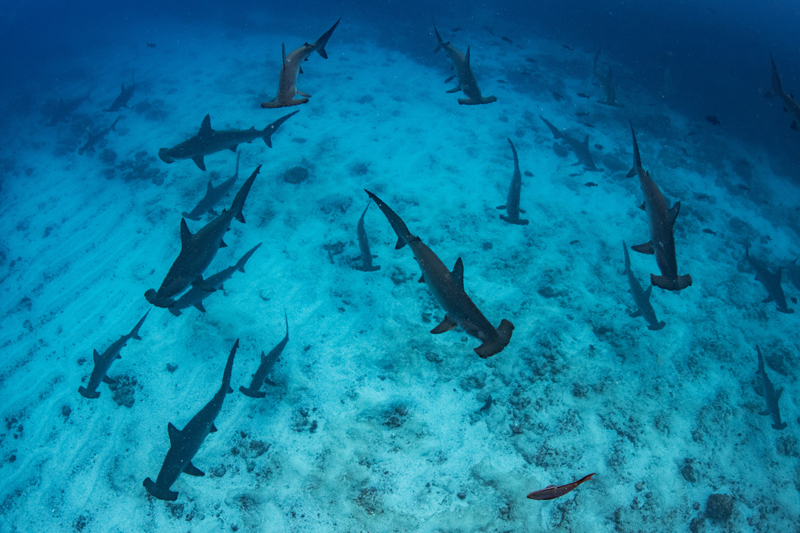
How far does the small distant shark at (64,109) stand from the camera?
20.0 metres

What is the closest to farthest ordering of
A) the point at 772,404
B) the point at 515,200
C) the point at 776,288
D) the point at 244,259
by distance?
1. the point at 772,404
2. the point at 244,259
3. the point at 776,288
4. the point at 515,200

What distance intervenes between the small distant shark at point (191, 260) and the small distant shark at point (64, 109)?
969 inches

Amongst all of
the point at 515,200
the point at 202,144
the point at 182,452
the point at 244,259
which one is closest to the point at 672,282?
the point at 515,200

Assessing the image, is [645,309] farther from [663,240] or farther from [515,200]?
[515,200]

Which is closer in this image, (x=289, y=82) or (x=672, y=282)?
(x=672, y=282)

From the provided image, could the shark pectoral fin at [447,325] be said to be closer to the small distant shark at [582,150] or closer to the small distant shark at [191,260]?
the small distant shark at [191,260]

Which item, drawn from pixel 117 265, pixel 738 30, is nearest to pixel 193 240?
pixel 117 265

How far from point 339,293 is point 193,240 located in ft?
12.9

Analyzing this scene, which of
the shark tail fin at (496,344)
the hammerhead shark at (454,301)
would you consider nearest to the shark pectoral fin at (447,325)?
the hammerhead shark at (454,301)

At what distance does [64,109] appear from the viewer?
20.4 meters

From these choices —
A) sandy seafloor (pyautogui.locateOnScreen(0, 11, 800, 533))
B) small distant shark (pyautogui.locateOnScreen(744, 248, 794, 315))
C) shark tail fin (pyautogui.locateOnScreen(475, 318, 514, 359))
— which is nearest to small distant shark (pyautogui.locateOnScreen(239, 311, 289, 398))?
sandy seafloor (pyautogui.locateOnScreen(0, 11, 800, 533))

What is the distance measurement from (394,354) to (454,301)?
3.83 m

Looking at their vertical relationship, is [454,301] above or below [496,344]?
above

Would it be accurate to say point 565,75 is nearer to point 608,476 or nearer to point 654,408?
point 654,408
